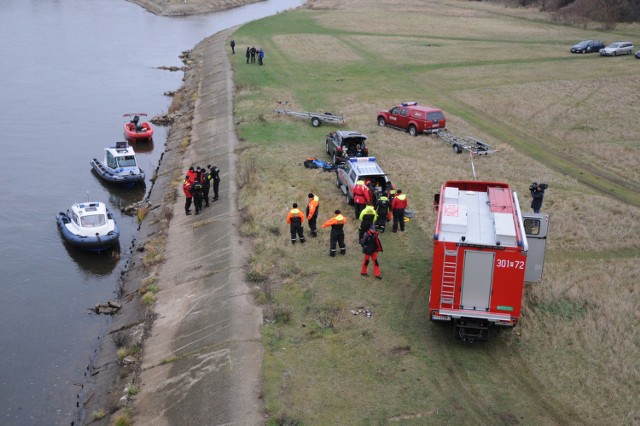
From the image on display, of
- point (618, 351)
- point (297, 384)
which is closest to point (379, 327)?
point (297, 384)

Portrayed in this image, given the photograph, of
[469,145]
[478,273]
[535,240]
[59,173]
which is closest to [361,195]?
[535,240]

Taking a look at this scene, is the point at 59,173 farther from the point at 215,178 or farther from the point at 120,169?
the point at 215,178

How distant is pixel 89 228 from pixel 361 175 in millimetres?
12472

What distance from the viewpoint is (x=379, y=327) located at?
18.4m

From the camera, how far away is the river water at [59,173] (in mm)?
21359

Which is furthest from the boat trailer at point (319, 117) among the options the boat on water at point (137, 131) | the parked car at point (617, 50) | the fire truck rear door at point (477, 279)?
the parked car at point (617, 50)

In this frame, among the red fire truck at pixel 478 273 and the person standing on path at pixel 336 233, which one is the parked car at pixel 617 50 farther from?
the red fire truck at pixel 478 273

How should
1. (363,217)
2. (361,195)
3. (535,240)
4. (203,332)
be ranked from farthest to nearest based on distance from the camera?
(361,195) → (363,217) → (203,332) → (535,240)

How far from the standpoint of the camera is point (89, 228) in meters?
29.1

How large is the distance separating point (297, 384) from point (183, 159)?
26.8m

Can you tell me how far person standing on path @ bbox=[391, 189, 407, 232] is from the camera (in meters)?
24.2

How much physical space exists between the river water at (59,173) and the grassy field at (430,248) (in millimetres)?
6644

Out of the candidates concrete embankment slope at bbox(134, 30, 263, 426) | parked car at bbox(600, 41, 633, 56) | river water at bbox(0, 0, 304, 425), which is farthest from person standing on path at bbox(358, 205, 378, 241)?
parked car at bbox(600, 41, 633, 56)

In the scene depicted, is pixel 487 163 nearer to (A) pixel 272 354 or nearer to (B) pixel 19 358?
(A) pixel 272 354
